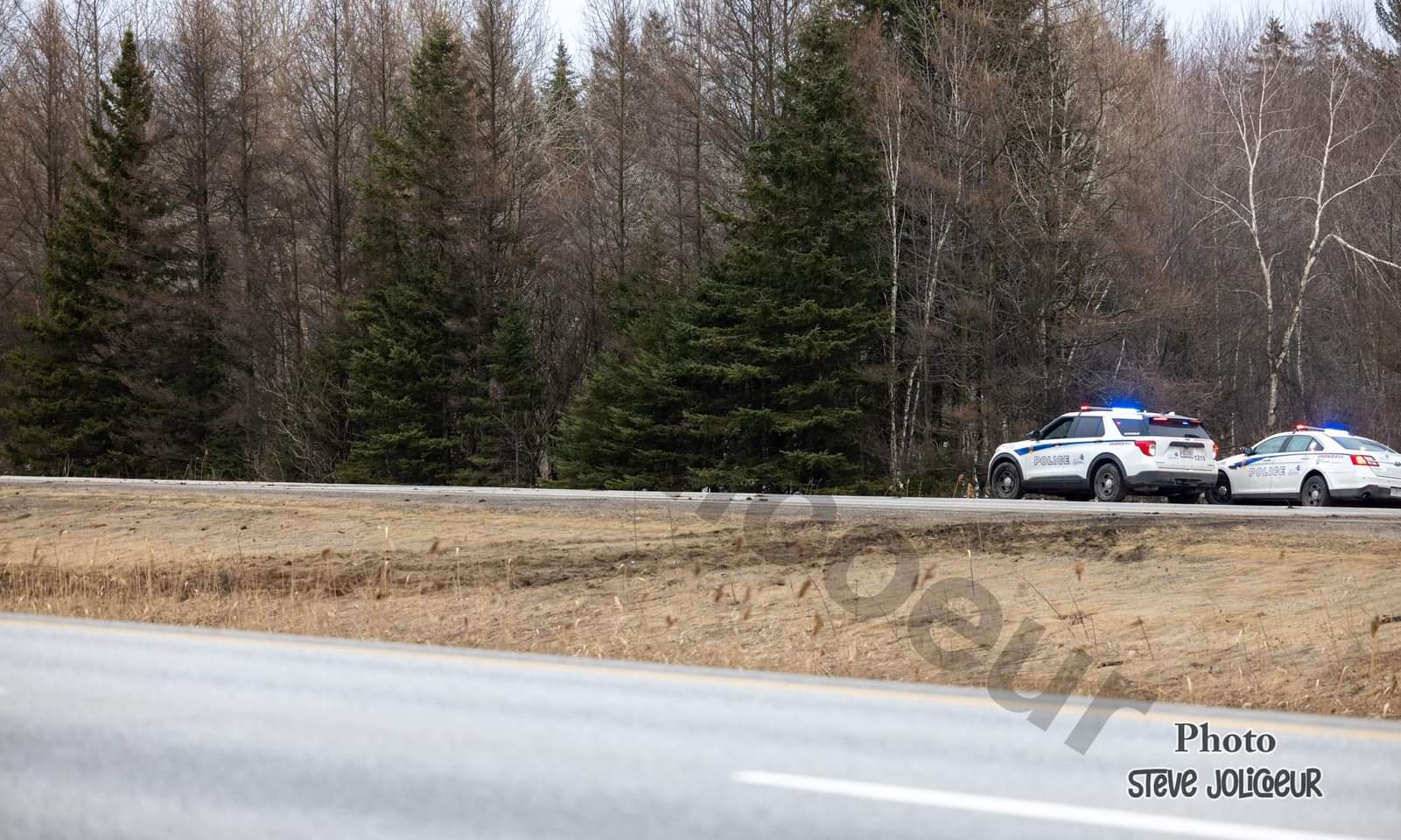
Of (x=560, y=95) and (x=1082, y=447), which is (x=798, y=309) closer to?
(x=1082, y=447)

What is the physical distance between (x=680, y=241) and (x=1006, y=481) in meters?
21.3

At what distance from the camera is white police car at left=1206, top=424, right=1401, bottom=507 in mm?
23719

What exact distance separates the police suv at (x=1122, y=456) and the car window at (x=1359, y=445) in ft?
7.00

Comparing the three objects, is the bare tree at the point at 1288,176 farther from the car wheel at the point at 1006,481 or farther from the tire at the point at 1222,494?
the car wheel at the point at 1006,481

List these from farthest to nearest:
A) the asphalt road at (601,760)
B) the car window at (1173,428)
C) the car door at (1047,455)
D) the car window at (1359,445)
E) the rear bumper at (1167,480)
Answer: the car door at (1047,455)
the car window at (1173,428)
the rear bumper at (1167,480)
the car window at (1359,445)
the asphalt road at (601,760)

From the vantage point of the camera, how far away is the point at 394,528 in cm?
2080

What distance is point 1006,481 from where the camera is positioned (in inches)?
1080

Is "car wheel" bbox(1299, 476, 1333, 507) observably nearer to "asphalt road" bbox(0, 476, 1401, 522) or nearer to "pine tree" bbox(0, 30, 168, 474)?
"asphalt road" bbox(0, 476, 1401, 522)

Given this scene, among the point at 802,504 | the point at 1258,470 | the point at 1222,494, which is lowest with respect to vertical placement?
the point at 1222,494

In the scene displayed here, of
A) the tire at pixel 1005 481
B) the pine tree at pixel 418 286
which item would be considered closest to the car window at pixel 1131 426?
the tire at pixel 1005 481

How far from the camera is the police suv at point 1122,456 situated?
24.4m

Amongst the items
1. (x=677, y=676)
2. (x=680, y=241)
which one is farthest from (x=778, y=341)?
(x=677, y=676)

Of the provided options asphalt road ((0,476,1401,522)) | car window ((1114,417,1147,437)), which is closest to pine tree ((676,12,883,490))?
car window ((1114,417,1147,437))

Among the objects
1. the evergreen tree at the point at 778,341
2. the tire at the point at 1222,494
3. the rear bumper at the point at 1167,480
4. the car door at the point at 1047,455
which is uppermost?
the evergreen tree at the point at 778,341
